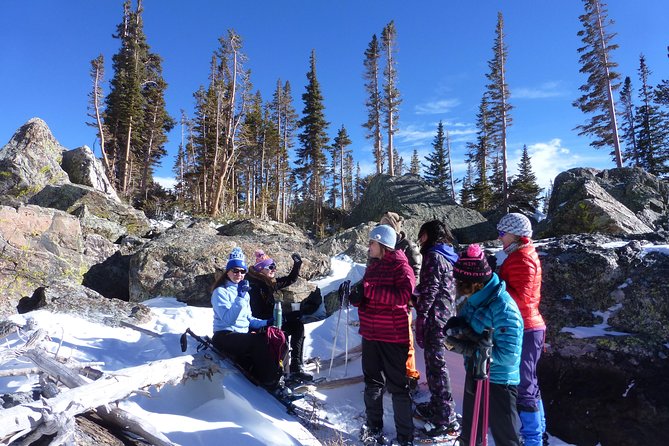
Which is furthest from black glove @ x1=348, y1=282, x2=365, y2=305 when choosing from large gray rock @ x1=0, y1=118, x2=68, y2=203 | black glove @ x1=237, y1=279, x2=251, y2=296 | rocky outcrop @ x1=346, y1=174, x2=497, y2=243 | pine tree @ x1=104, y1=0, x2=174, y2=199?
pine tree @ x1=104, y1=0, x2=174, y2=199

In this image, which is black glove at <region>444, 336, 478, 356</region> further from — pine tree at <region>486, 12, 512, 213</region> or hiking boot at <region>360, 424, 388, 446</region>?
pine tree at <region>486, 12, 512, 213</region>

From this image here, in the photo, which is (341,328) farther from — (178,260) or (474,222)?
(474,222)

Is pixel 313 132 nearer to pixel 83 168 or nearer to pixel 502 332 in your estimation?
pixel 83 168

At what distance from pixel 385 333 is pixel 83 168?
21.3 meters

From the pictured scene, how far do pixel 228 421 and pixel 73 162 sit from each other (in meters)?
21.4

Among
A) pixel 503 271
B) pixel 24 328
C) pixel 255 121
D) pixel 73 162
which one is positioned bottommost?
pixel 24 328

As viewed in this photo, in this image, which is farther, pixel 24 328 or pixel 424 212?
pixel 424 212

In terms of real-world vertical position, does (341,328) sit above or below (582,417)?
above

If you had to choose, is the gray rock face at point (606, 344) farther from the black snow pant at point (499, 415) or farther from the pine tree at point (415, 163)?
the pine tree at point (415, 163)

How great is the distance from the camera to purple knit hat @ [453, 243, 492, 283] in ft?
10.0

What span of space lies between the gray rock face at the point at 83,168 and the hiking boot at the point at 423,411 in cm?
1939

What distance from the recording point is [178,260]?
876cm

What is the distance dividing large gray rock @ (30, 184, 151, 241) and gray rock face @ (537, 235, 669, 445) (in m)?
13.4

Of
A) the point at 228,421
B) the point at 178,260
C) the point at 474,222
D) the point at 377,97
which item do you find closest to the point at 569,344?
the point at 228,421
